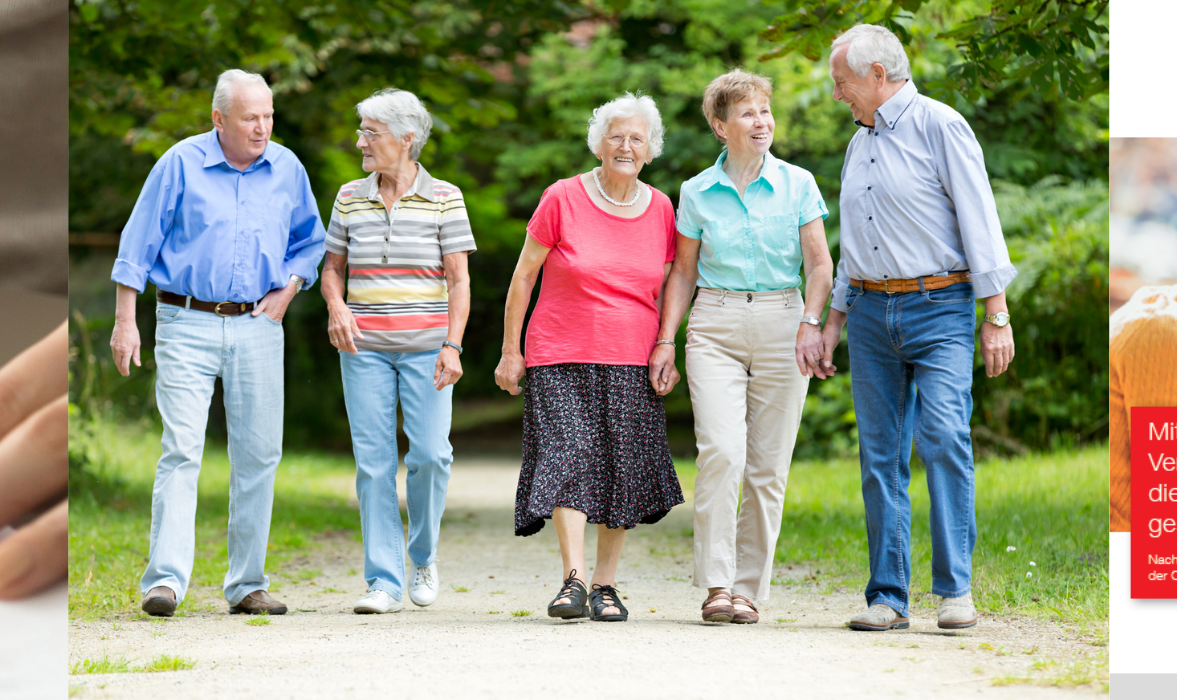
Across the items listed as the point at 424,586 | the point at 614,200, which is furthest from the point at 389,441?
the point at 614,200

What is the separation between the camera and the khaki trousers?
4559 mm

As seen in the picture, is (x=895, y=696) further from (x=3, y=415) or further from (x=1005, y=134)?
(x=1005, y=134)

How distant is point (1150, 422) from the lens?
400 centimetres

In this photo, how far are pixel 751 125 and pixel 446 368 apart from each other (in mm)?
1550

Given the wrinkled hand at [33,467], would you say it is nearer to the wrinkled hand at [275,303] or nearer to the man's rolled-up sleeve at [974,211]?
the wrinkled hand at [275,303]

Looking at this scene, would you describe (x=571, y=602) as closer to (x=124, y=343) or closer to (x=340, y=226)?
(x=340, y=226)

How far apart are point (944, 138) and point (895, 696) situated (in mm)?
2023

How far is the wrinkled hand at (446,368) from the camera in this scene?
484 centimetres

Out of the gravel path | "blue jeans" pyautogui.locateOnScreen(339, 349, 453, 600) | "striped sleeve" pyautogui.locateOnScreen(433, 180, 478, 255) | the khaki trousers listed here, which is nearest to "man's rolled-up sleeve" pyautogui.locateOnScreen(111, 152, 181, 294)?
"blue jeans" pyautogui.locateOnScreen(339, 349, 453, 600)

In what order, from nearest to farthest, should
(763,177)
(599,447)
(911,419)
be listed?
1. (911,419)
2. (763,177)
3. (599,447)

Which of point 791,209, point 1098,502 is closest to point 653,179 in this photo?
point 1098,502

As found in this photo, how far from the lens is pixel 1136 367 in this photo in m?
3.91

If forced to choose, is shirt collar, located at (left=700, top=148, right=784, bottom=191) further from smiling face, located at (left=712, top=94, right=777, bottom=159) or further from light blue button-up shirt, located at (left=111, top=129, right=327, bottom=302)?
light blue button-up shirt, located at (left=111, top=129, right=327, bottom=302)

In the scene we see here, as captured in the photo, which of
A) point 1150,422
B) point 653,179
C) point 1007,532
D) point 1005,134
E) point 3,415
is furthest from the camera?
point 653,179
